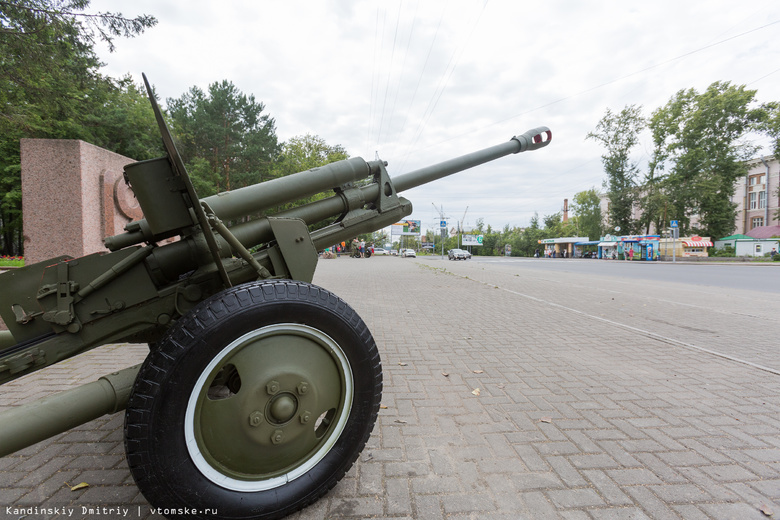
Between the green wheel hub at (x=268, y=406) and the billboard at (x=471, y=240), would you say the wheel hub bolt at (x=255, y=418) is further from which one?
the billboard at (x=471, y=240)

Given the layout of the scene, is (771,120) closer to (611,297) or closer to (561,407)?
(611,297)

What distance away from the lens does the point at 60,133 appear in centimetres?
2177

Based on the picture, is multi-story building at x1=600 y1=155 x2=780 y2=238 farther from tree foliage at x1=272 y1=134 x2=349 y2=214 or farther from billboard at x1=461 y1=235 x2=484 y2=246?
tree foliage at x1=272 y1=134 x2=349 y2=214

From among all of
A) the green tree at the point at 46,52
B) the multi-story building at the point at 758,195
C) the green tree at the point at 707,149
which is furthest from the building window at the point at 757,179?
the green tree at the point at 46,52

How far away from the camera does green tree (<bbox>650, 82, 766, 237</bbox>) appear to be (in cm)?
3925

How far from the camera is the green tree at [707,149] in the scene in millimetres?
39250

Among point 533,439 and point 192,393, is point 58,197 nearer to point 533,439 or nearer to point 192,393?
point 192,393

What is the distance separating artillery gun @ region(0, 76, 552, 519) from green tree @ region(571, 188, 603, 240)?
73.7 m

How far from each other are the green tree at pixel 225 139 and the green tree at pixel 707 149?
1764 inches

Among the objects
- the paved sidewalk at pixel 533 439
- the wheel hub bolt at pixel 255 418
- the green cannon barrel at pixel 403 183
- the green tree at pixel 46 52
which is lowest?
the paved sidewalk at pixel 533 439

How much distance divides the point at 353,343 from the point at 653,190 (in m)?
53.1

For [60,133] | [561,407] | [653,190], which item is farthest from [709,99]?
[60,133]

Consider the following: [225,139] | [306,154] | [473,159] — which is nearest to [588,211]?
[306,154]

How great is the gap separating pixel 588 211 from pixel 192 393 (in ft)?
261
